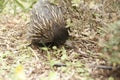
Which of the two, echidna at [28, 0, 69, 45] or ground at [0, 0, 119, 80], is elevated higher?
echidna at [28, 0, 69, 45]

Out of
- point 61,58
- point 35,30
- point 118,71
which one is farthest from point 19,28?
point 118,71

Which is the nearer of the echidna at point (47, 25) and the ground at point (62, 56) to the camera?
the ground at point (62, 56)

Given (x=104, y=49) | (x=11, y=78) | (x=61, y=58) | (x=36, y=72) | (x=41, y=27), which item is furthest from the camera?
(x=41, y=27)

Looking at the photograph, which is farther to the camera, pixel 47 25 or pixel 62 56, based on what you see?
pixel 47 25

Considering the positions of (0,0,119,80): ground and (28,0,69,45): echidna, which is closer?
(0,0,119,80): ground

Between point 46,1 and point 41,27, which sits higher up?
point 46,1

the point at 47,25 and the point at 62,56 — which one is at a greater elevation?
the point at 47,25

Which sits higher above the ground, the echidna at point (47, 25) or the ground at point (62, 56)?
the echidna at point (47, 25)

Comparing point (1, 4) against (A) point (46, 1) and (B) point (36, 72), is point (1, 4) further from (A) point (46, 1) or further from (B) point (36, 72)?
(B) point (36, 72)
